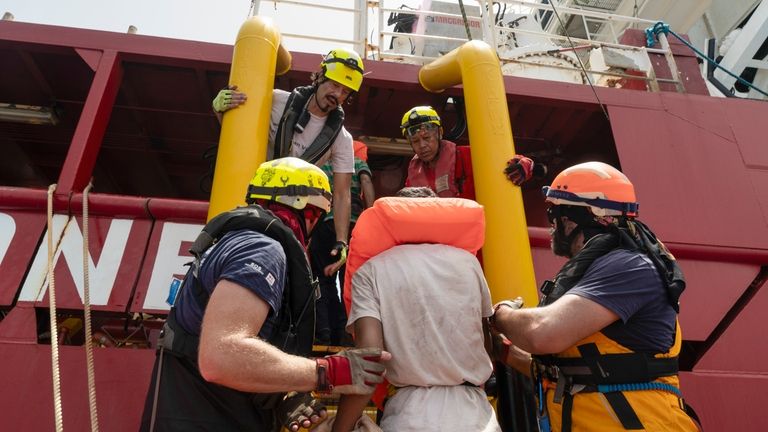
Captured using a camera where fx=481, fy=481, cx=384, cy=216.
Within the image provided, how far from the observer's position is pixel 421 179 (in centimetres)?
374

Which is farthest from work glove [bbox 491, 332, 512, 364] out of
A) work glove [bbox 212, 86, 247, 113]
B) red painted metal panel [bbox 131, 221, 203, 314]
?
work glove [bbox 212, 86, 247, 113]

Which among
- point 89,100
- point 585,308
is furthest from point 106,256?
point 585,308

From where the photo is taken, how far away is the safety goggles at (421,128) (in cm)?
374

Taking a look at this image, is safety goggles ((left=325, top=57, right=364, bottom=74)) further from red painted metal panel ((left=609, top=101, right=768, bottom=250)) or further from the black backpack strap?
red painted metal panel ((left=609, top=101, right=768, bottom=250))

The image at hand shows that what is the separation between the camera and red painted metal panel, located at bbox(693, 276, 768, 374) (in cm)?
345

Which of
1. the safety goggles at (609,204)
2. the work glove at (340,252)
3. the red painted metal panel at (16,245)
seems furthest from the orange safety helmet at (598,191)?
the red painted metal panel at (16,245)

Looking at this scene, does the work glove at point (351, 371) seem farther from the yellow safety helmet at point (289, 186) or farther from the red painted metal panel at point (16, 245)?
the red painted metal panel at point (16, 245)

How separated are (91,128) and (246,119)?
4.83ft

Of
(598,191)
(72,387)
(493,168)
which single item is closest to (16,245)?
(72,387)

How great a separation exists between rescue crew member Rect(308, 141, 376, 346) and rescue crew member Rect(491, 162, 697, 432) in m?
1.24

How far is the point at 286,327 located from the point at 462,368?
679 millimetres

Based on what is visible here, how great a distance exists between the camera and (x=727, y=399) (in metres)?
3.33

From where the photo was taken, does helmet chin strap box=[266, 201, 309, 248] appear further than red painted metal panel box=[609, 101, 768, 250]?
No

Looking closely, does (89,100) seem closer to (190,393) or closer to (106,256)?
(106,256)
